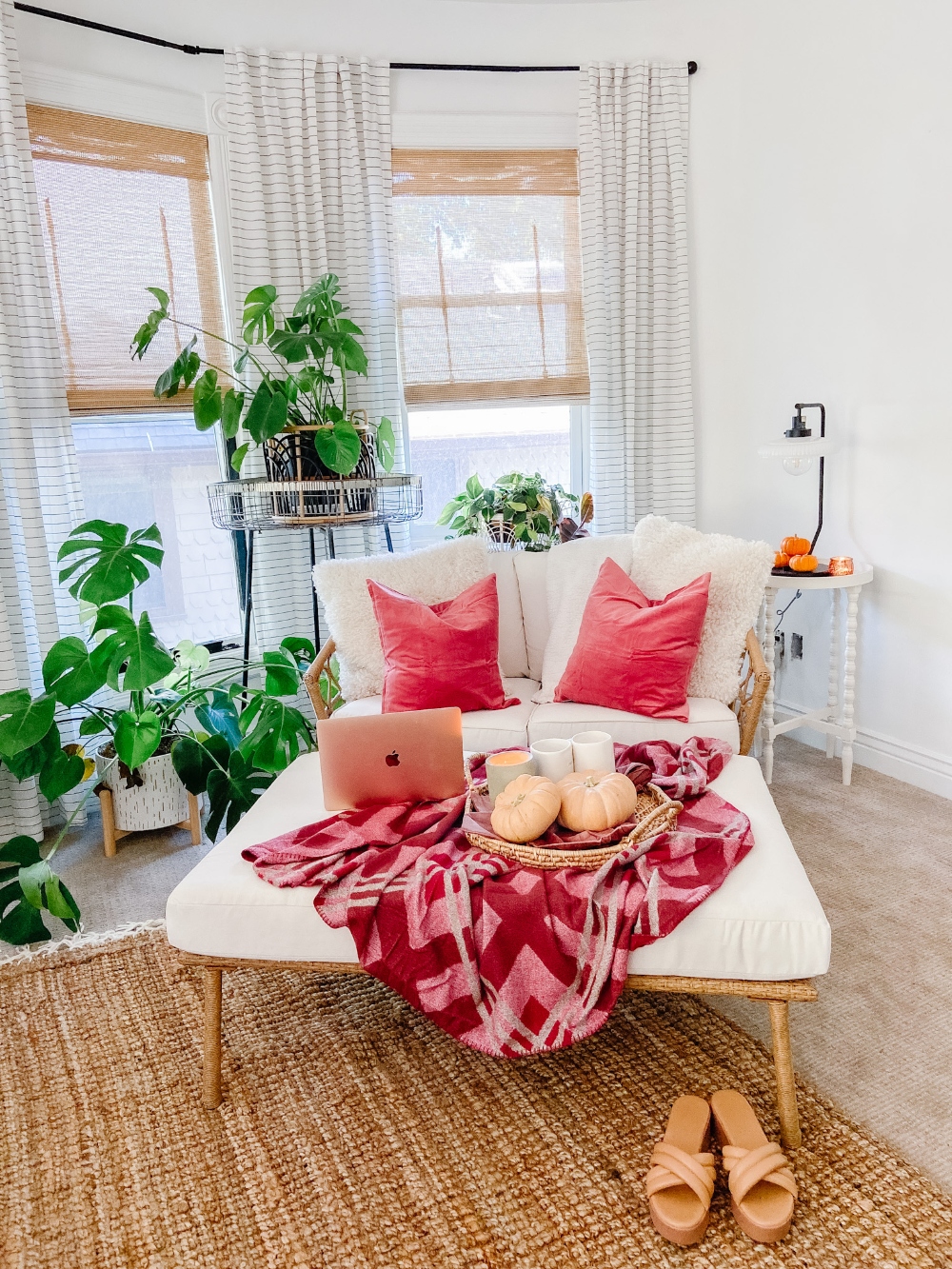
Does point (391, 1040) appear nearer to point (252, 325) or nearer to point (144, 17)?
point (252, 325)

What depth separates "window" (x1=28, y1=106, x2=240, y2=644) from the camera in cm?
298

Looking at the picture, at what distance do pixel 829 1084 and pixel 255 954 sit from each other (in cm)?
108

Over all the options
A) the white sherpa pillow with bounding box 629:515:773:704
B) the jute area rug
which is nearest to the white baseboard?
the white sherpa pillow with bounding box 629:515:773:704

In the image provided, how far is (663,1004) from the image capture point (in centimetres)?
195

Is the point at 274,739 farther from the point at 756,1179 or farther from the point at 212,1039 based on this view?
the point at 756,1179

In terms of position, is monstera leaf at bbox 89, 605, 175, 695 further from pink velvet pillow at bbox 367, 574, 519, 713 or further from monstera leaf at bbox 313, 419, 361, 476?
monstera leaf at bbox 313, 419, 361, 476

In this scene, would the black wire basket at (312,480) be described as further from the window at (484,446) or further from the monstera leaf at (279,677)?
the window at (484,446)

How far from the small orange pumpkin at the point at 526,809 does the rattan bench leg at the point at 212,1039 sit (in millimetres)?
589

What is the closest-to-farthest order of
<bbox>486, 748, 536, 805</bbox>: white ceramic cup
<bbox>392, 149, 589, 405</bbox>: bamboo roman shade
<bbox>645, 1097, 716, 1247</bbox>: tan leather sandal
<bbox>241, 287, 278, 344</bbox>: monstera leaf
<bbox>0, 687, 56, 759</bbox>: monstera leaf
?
<bbox>645, 1097, 716, 1247</bbox>: tan leather sandal, <bbox>486, 748, 536, 805</bbox>: white ceramic cup, <bbox>0, 687, 56, 759</bbox>: monstera leaf, <bbox>241, 287, 278, 344</bbox>: monstera leaf, <bbox>392, 149, 589, 405</bbox>: bamboo roman shade

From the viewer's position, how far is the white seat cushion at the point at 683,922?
153cm

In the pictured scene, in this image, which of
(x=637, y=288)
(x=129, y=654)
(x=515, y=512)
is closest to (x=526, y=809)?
(x=129, y=654)

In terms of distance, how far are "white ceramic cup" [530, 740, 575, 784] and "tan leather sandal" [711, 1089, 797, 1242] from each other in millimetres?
684

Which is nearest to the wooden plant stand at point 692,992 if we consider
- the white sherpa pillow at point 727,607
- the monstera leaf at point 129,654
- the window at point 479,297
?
the monstera leaf at point 129,654

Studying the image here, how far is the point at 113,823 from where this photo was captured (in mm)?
2861
